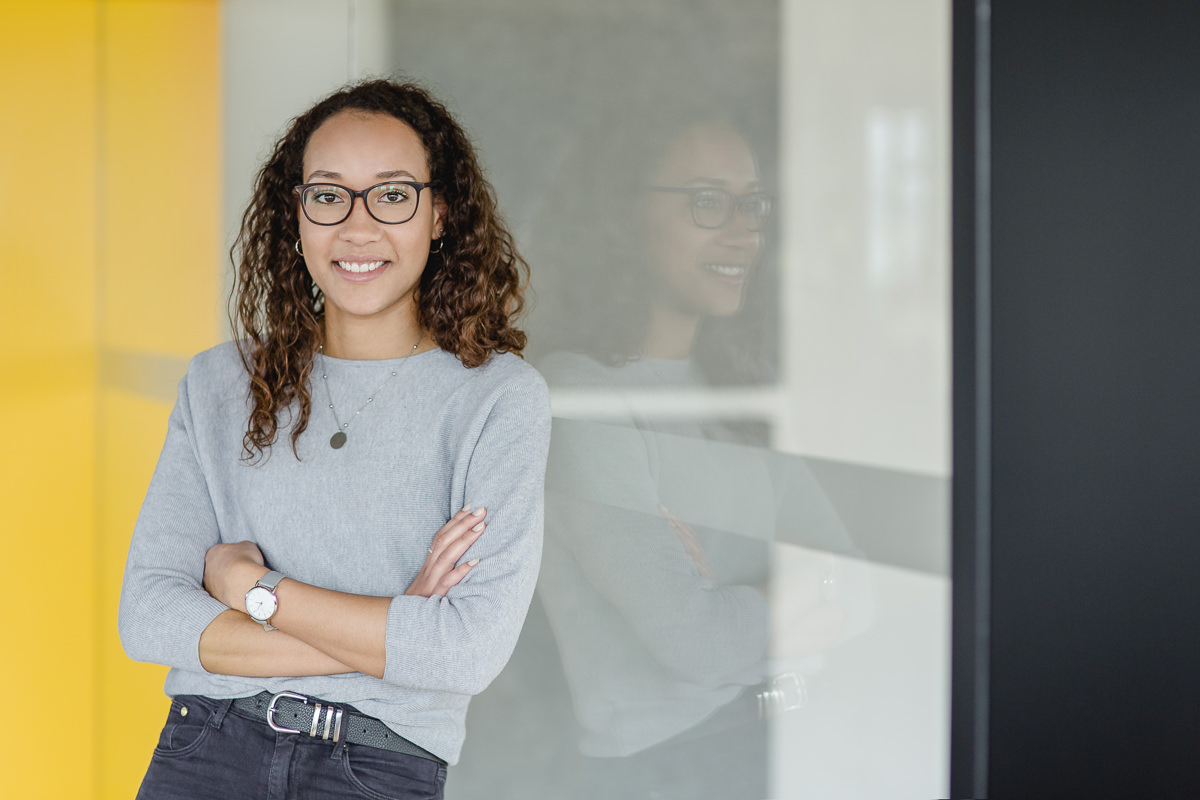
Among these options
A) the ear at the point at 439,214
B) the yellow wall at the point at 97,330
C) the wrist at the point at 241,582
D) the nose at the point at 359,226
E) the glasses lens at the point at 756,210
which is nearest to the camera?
the wrist at the point at 241,582

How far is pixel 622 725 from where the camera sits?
2230mm

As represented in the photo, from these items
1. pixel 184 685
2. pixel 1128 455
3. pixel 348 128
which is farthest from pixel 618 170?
pixel 184 685

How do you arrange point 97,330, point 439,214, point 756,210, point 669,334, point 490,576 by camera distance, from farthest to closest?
point 97,330
point 669,334
point 756,210
point 439,214
point 490,576

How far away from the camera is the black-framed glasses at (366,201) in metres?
1.83

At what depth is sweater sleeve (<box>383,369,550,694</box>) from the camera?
61.2 inches

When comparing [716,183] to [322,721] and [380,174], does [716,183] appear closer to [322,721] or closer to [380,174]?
[380,174]

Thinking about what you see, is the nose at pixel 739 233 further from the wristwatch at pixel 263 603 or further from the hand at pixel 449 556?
the wristwatch at pixel 263 603

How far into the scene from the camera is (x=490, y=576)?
161 centimetres

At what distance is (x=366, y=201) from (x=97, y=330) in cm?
139

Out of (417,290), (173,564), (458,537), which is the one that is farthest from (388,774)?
(417,290)

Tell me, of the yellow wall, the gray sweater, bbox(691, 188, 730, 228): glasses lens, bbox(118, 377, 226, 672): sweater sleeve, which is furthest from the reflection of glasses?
the yellow wall

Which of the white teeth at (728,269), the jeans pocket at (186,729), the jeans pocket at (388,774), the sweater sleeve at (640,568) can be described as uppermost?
the white teeth at (728,269)

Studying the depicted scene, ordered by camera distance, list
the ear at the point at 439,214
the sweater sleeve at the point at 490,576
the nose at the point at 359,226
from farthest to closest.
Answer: the ear at the point at 439,214, the nose at the point at 359,226, the sweater sleeve at the point at 490,576

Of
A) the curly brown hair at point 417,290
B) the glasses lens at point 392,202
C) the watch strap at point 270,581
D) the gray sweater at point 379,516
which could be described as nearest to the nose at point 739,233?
the curly brown hair at point 417,290
